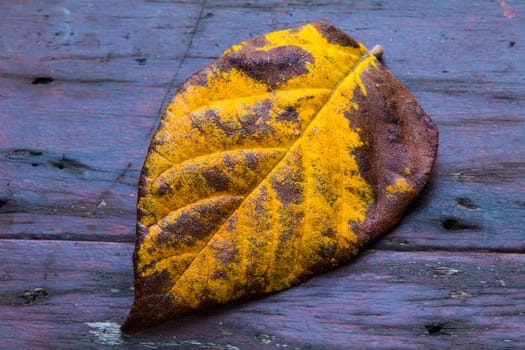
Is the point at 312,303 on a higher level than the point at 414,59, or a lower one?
lower

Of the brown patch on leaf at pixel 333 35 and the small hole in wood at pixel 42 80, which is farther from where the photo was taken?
the small hole in wood at pixel 42 80

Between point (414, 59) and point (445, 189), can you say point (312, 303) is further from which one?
point (414, 59)

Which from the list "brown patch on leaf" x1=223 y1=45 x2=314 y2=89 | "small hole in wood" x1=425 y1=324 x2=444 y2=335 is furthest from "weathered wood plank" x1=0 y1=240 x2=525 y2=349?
"brown patch on leaf" x1=223 y1=45 x2=314 y2=89

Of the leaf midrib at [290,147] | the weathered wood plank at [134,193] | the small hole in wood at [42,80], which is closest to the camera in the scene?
the leaf midrib at [290,147]

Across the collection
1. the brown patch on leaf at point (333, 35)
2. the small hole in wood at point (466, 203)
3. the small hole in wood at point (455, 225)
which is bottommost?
the small hole in wood at point (455, 225)

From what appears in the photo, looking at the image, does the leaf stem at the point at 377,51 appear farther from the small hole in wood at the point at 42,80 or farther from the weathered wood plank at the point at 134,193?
the small hole in wood at the point at 42,80

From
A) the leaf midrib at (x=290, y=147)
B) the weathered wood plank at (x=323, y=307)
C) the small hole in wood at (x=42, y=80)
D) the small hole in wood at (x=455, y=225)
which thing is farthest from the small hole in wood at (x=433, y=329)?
the small hole in wood at (x=42, y=80)

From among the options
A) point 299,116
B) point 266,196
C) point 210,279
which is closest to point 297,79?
point 299,116

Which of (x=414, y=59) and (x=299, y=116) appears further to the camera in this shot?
(x=414, y=59)
